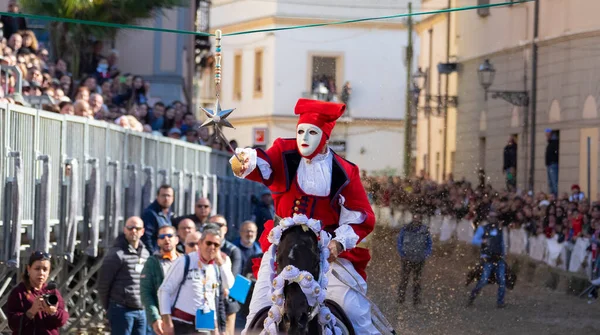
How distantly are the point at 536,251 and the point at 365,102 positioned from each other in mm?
3330

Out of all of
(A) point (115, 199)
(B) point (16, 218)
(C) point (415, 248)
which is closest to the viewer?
(B) point (16, 218)

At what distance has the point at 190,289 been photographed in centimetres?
1269

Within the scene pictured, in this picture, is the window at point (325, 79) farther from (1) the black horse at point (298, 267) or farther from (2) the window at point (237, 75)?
(2) the window at point (237, 75)

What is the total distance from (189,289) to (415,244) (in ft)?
19.4

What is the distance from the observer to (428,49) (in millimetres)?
19000

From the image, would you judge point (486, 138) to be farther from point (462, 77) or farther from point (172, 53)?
point (172, 53)

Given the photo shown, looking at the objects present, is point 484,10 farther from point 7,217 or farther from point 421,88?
point 7,217

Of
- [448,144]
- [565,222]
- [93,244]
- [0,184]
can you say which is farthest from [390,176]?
[0,184]

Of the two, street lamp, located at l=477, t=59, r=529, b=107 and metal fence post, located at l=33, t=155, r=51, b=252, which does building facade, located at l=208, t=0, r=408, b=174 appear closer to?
street lamp, located at l=477, t=59, r=529, b=107

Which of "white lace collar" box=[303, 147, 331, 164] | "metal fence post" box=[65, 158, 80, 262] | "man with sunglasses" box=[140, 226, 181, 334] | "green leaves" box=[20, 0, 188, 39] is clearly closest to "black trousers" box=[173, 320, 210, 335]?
"man with sunglasses" box=[140, 226, 181, 334]

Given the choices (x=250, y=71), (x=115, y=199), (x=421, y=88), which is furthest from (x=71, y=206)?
(x=250, y=71)

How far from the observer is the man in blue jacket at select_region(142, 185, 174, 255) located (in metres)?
15.6

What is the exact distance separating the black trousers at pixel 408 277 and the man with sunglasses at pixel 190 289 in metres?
4.27

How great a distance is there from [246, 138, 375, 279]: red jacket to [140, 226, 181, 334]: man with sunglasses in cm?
310
